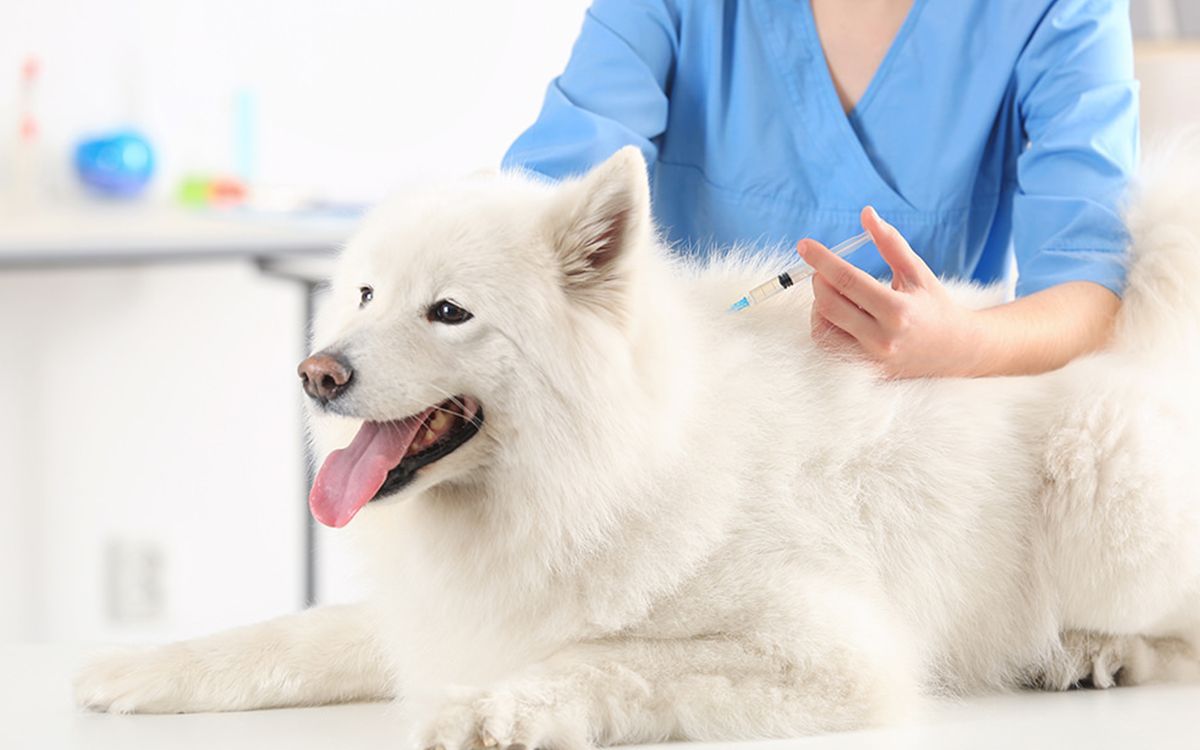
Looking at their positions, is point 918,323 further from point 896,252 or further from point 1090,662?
point 1090,662

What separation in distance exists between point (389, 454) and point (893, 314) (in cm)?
57

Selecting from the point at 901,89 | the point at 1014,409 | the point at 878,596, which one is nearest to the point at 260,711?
the point at 878,596

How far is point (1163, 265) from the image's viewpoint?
1646mm

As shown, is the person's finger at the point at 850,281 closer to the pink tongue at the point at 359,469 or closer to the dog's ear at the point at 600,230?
the dog's ear at the point at 600,230

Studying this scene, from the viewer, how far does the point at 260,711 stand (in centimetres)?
141

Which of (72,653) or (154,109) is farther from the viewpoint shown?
(154,109)

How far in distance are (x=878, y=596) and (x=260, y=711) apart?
0.68 metres

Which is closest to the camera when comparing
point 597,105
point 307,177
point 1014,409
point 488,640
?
point 488,640

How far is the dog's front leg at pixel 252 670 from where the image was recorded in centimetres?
140

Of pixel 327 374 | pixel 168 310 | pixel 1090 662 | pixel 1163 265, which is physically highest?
pixel 168 310

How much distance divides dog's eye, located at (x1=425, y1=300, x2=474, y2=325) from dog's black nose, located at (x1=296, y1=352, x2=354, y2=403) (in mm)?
112

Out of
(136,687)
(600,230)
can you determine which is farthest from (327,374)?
(136,687)

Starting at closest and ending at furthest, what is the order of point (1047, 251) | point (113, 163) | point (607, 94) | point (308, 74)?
1. point (1047, 251)
2. point (607, 94)
3. point (113, 163)
4. point (308, 74)

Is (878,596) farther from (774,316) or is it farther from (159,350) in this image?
(159,350)
